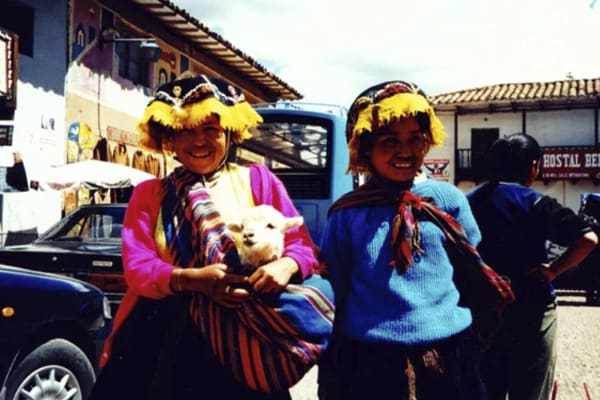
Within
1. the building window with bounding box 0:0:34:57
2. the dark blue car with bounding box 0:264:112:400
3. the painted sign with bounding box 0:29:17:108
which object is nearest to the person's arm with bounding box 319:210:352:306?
the dark blue car with bounding box 0:264:112:400

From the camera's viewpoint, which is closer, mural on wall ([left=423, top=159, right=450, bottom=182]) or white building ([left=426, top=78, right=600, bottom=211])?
white building ([left=426, top=78, right=600, bottom=211])

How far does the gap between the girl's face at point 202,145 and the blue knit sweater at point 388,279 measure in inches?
20.0

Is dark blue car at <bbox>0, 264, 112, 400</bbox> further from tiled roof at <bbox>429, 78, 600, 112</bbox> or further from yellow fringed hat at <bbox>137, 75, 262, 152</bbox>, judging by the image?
tiled roof at <bbox>429, 78, 600, 112</bbox>

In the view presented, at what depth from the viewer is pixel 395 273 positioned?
2518 mm

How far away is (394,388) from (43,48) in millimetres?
14903

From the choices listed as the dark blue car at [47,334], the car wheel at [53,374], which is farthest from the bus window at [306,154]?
the car wheel at [53,374]

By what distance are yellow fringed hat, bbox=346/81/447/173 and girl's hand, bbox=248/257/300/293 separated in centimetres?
64

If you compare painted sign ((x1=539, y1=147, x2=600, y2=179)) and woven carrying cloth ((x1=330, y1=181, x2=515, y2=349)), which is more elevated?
painted sign ((x1=539, y1=147, x2=600, y2=179))

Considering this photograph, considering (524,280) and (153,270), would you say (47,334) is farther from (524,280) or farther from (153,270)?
(524,280)

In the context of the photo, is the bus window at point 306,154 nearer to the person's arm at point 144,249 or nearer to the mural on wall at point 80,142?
the mural on wall at point 80,142

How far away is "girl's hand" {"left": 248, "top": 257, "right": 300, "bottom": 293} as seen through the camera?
2.26 meters

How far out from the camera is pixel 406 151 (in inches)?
104

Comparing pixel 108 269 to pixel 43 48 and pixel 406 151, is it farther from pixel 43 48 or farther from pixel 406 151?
pixel 43 48

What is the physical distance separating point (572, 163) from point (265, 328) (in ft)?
121
